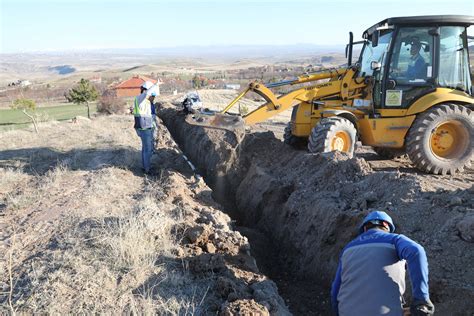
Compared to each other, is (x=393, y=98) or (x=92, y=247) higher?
(x=393, y=98)

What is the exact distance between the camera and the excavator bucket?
875 centimetres

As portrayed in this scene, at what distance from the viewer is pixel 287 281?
21.2 ft

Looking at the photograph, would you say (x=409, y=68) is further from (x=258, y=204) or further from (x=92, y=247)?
(x=92, y=247)

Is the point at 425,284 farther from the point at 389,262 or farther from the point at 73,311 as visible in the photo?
the point at 73,311

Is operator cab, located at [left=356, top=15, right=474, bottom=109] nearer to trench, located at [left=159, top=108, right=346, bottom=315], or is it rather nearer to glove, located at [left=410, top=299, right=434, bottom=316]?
trench, located at [left=159, top=108, right=346, bottom=315]

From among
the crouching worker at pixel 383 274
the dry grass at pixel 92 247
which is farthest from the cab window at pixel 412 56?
the crouching worker at pixel 383 274

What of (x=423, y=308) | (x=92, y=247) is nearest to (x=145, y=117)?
(x=92, y=247)

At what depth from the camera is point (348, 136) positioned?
28.4 ft

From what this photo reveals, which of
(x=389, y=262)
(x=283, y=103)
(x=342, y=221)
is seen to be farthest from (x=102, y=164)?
(x=389, y=262)

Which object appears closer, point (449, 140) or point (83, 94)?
point (449, 140)

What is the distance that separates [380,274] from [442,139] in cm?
620

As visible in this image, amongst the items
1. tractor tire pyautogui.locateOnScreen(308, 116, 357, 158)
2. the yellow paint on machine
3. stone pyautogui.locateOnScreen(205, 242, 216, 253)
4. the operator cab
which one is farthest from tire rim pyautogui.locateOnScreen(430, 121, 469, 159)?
stone pyautogui.locateOnScreen(205, 242, 216, 253)

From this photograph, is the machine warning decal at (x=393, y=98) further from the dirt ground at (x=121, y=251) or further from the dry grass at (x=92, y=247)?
the dry grass at (x=92, y=247)

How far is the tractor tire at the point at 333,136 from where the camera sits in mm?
8430
